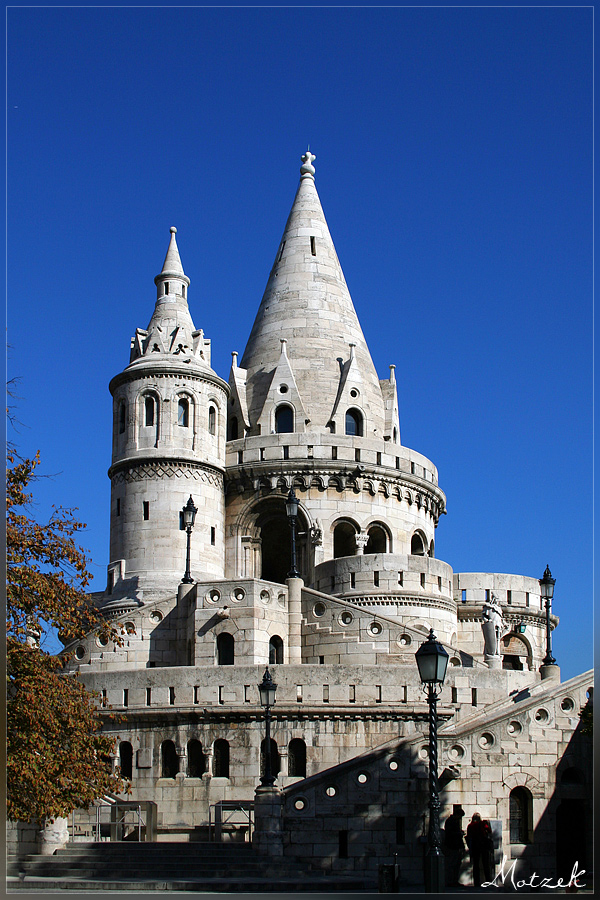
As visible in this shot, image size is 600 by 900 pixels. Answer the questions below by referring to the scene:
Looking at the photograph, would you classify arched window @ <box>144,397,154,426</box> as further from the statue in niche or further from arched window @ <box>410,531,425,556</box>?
the statue in niche

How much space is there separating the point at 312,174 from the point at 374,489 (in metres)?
14.3

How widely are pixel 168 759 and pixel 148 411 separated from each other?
1143 centimetres

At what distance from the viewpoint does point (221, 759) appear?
28328 mm

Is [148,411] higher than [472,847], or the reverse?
[148,411]

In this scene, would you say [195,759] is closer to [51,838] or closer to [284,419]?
[51,838]

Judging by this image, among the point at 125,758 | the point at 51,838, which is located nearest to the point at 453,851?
the point at 51,838

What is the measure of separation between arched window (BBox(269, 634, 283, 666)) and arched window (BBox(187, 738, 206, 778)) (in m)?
3.48

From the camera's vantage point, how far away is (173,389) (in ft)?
120

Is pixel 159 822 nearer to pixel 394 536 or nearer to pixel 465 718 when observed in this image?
pixel 465 718

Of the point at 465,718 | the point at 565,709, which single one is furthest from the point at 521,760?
the point at 465,718

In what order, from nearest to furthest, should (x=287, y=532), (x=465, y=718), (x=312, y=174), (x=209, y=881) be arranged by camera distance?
(x=209, y=881), (x=465, y=718), (x=287, y=532), (x=312, y=174)

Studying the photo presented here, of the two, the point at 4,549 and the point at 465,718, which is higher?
the point at 4,549

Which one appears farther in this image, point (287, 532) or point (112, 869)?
point (287, 532)

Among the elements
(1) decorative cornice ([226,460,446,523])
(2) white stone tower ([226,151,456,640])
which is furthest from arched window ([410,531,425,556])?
(1) decorative cornice ([226,460,446,523])
